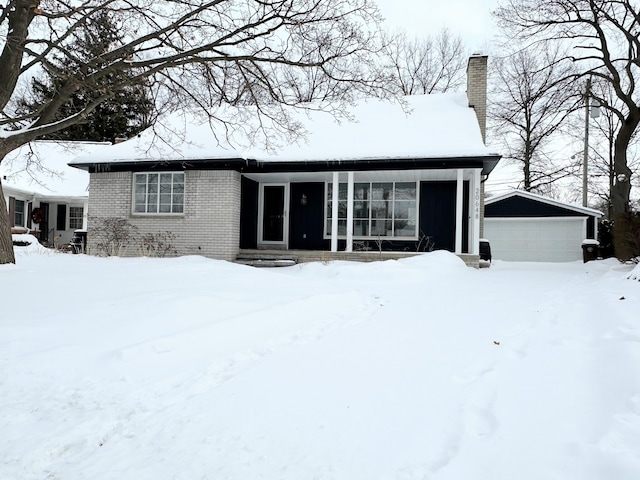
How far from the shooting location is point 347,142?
41.1ft

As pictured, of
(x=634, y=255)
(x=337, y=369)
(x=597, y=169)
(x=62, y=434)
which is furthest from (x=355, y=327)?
(x=597, y=169)

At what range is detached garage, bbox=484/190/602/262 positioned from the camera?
19156 millimetres

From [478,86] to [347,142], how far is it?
5.21m

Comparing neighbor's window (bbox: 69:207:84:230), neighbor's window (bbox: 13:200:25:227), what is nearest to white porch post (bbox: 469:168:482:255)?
neighbor's window (bbox: 69:207:84:230)

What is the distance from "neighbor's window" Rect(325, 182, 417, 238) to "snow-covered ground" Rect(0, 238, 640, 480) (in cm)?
751

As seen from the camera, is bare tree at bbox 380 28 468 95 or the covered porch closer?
the covered porch

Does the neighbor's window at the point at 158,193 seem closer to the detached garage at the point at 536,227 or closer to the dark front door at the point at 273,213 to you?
the dark front door at the point at 273,213

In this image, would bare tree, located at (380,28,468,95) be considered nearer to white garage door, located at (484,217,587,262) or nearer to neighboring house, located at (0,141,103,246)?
white garage door, located at (484,217,587,262)

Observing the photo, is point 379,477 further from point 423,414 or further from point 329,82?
point 329,82

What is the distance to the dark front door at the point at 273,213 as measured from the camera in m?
14.1

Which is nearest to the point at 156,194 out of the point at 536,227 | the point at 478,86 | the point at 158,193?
the point at 158,193

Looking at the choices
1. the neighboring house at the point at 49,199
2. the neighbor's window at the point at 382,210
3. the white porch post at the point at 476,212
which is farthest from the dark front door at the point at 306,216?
the neighboring house at the point at 49,199

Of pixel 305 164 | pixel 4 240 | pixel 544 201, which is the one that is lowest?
pixel 4 240

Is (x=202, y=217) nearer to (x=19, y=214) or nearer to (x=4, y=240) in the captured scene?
(x=4, y=240)
